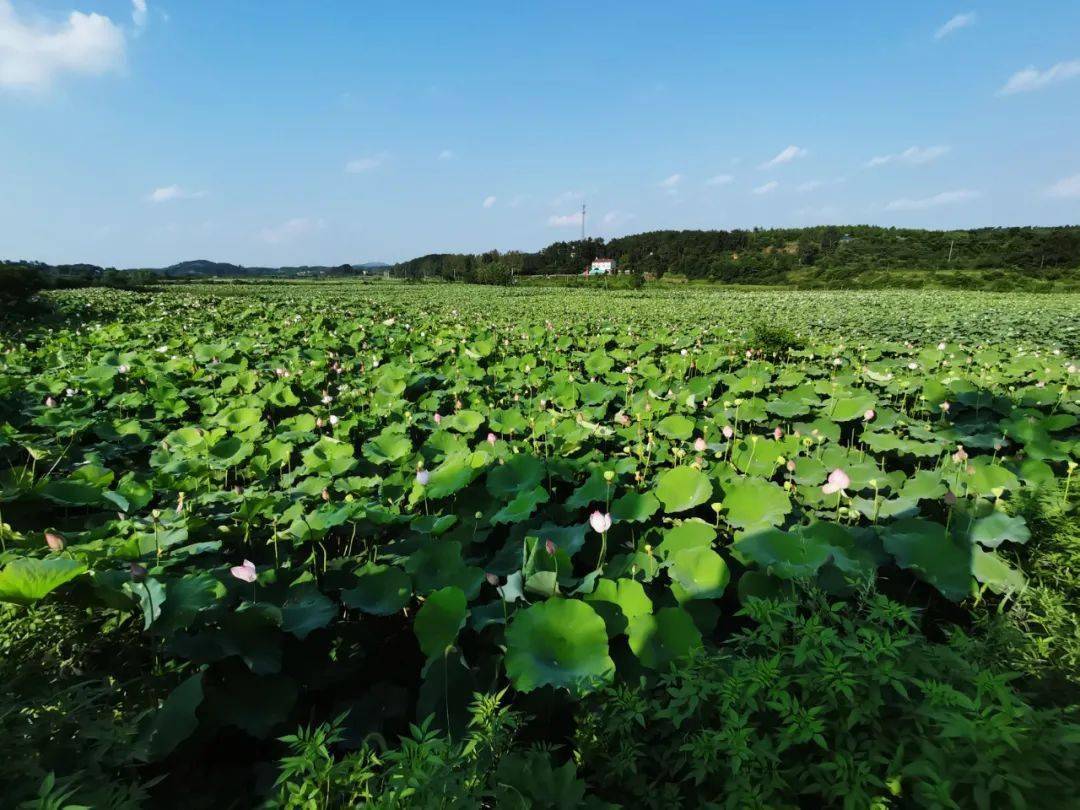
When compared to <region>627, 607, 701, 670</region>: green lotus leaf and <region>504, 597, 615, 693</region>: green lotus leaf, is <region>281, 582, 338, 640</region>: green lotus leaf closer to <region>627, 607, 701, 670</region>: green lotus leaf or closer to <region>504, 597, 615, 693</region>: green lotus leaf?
<region>504, 597, 615, 693</region>: green lotus leaf

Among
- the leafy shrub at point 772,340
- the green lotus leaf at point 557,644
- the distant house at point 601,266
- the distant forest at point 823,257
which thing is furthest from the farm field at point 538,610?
the distant house at point 601,266

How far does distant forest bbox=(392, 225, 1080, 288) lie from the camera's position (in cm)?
4784

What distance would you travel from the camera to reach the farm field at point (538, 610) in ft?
3.26

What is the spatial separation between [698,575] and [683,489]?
619mm

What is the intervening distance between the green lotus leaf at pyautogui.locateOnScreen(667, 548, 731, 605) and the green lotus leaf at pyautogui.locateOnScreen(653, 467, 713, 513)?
472 millimetres

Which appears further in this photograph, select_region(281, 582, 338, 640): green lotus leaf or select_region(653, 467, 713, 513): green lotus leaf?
select_region(653, 467, 713, 513): green lotus leaf

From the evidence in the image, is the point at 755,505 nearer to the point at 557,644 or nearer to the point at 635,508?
the point at 635,508

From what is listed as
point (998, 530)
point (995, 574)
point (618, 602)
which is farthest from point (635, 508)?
point (998, 530)

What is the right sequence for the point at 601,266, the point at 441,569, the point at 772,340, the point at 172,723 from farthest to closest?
1. the point at 601,266
2. the point at 772,340
3. the point at 441,569
4. the point at 172,723

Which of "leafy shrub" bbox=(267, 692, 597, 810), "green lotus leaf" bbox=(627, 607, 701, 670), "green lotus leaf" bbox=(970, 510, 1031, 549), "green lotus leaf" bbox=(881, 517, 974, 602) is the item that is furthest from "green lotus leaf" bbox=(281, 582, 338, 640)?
"green lotus leaf" bbox=(970, 510, 1031, 549)

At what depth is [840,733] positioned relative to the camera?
1.04 m

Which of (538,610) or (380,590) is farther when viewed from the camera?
(380,590)

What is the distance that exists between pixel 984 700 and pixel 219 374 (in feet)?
18.7

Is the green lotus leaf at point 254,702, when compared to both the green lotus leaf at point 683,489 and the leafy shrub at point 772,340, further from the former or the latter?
the leafy shrub at point 772,340
